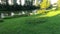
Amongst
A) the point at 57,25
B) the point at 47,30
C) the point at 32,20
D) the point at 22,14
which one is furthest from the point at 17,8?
the point at 47,30

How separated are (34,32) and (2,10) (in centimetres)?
462

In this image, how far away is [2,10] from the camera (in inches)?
580

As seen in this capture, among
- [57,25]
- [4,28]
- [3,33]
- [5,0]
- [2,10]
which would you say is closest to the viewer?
[3,33]

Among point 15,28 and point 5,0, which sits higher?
point 5,0

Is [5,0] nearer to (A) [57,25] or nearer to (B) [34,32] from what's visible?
(A) [57,25]

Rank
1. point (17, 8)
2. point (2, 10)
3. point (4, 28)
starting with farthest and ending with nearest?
point (17, 8) → point (2, 10) → point (4, 28)

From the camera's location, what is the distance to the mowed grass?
1080 cm

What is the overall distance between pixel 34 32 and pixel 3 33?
1511mm

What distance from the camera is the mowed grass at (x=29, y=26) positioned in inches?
425

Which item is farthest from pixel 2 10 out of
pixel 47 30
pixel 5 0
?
pixel 47 30

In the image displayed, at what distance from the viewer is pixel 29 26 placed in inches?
467

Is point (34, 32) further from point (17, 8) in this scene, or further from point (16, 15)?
point (17, 8)

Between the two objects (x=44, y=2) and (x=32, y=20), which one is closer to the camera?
(x=32, y=20)

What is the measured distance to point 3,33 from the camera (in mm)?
10297
